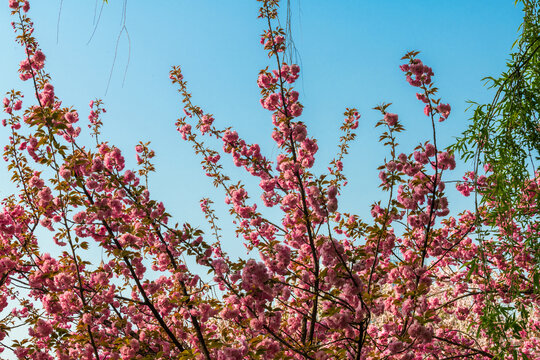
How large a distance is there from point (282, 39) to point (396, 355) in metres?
3.18

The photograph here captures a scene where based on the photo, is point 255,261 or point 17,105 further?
point 17,105

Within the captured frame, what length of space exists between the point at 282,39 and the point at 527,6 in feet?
7.11

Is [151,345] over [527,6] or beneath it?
beneath

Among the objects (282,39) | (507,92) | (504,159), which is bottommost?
(504,159)

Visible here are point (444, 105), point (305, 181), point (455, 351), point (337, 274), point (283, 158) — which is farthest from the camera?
point (455, 351)

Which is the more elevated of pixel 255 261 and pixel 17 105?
pixel 17 105

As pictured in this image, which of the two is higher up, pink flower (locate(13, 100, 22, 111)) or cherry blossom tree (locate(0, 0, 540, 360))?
pink flower (locate(13, 100, 22, 111))

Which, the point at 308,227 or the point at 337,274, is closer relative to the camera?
the point at 337,274

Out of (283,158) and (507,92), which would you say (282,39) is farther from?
(507,92)

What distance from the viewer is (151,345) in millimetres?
3637

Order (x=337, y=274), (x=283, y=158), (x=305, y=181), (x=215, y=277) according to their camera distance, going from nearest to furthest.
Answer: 1. (x=337, y=274)
2. (x=215, y=277)
3. (x=283, y=158)
4. (x=305, y=181)

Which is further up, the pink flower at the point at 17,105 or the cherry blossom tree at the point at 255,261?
the pink flower at the point at 17,105

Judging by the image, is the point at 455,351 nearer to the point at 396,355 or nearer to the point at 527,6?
the point at 396,355

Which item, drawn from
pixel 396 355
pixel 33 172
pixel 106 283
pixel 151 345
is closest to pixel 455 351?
pixel 396 355
